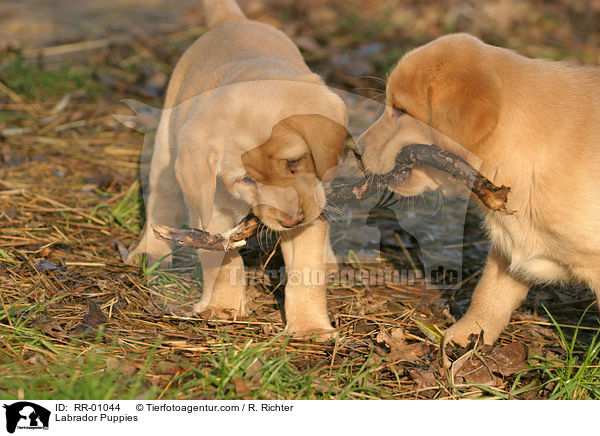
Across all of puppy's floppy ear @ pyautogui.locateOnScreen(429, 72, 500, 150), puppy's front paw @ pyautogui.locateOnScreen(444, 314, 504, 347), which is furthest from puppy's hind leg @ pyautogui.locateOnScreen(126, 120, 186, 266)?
puppy's floppy ear @ pyautogui.locateOnScreen(429, 72, 500, 150)

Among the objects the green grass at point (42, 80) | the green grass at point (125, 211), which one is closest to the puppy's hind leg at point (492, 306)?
the green grass at point (125, 211)

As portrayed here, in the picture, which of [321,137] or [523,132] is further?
[321,137]

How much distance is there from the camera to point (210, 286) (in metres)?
3.96

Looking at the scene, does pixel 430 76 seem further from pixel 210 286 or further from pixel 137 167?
pixel 137 167

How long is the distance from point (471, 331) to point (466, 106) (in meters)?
1.32

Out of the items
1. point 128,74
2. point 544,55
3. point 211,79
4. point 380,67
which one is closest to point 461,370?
point 211,79

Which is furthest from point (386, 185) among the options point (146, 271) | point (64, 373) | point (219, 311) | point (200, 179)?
point (64, 373)

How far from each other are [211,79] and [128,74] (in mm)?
3822

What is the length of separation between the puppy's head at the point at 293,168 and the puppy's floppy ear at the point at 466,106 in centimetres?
56

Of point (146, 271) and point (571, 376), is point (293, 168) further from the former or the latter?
point (571, 376)

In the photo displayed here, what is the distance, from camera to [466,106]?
3131 mm

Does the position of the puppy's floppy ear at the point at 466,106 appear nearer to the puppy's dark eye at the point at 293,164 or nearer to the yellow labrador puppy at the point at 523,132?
the yellow labrador puppy at the point at 523,132

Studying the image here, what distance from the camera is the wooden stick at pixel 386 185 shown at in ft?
10.6

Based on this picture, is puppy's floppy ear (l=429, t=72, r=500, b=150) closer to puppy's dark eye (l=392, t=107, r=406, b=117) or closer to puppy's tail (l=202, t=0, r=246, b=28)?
puppy's dark eye (l=392, t=107, r=406, b=117)
